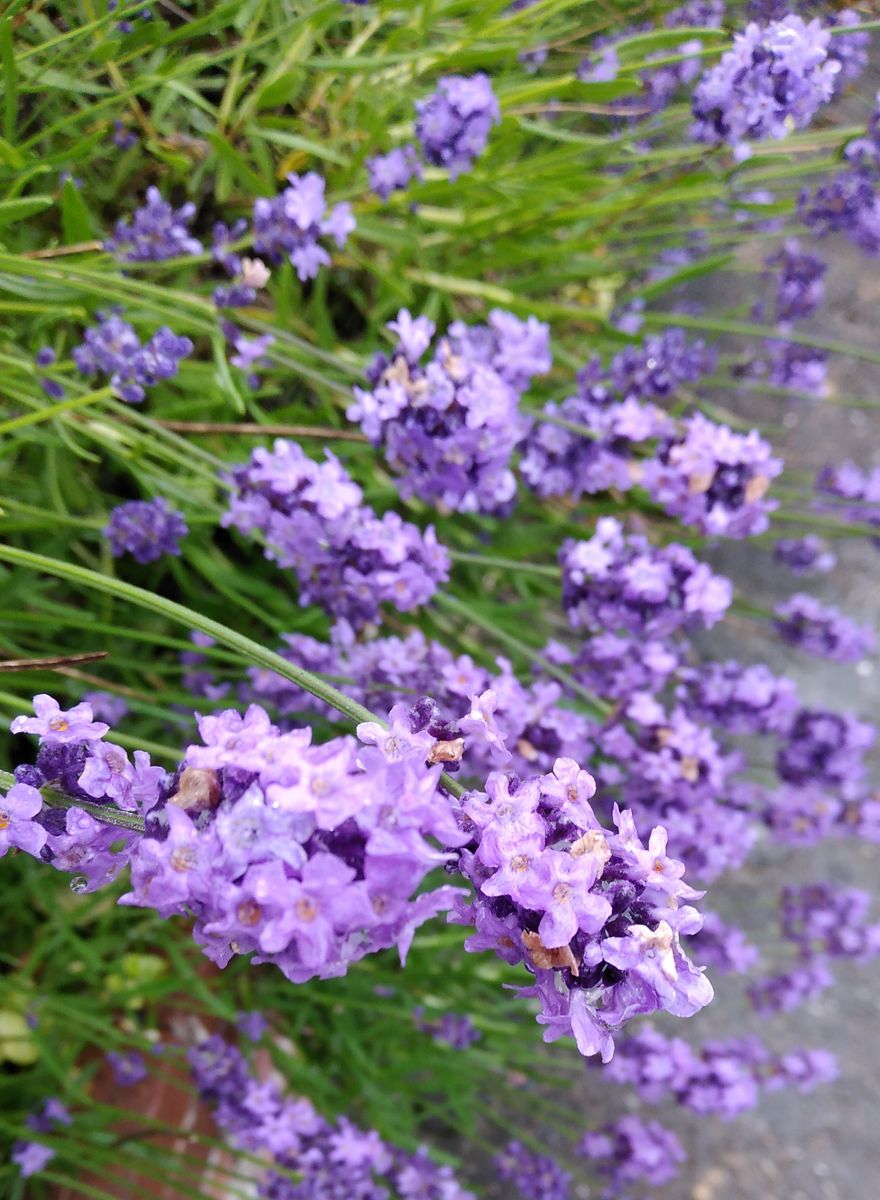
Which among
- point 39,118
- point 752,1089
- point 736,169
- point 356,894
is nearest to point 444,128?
point 736,169

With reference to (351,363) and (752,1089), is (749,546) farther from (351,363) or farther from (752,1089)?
(351,363)

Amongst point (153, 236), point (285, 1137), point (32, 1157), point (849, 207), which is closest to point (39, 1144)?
point (32, 1157)

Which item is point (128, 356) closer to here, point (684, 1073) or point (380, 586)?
point (380, 586)

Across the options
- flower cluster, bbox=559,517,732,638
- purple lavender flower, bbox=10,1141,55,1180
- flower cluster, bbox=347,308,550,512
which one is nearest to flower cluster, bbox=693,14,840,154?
flower cluster, bbox=347,308,550,512

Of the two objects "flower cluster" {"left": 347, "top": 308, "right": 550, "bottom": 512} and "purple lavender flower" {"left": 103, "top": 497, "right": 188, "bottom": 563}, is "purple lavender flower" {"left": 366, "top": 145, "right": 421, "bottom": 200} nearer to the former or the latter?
"flower cluster" {"left": 347, "top": 308, "right": 550, "bottom": 512}

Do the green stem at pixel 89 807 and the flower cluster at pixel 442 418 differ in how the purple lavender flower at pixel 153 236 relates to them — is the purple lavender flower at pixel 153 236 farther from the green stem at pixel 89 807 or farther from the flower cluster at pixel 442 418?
the green stem at pixel 89 807

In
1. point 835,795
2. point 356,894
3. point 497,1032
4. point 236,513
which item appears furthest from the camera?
point 835,795

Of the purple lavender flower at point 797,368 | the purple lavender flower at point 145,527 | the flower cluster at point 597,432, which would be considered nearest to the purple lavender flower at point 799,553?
the purple lavender flower at point 797,368

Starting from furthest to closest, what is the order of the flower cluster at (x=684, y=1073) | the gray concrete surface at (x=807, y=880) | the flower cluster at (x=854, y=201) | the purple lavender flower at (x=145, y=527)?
the gray concrete surface at (x=807, y=880), the flower cluster at (x=684, y=1073), the flower cluster at (x=854, y=201), the purple lavender flower at (x=145, y=527)
